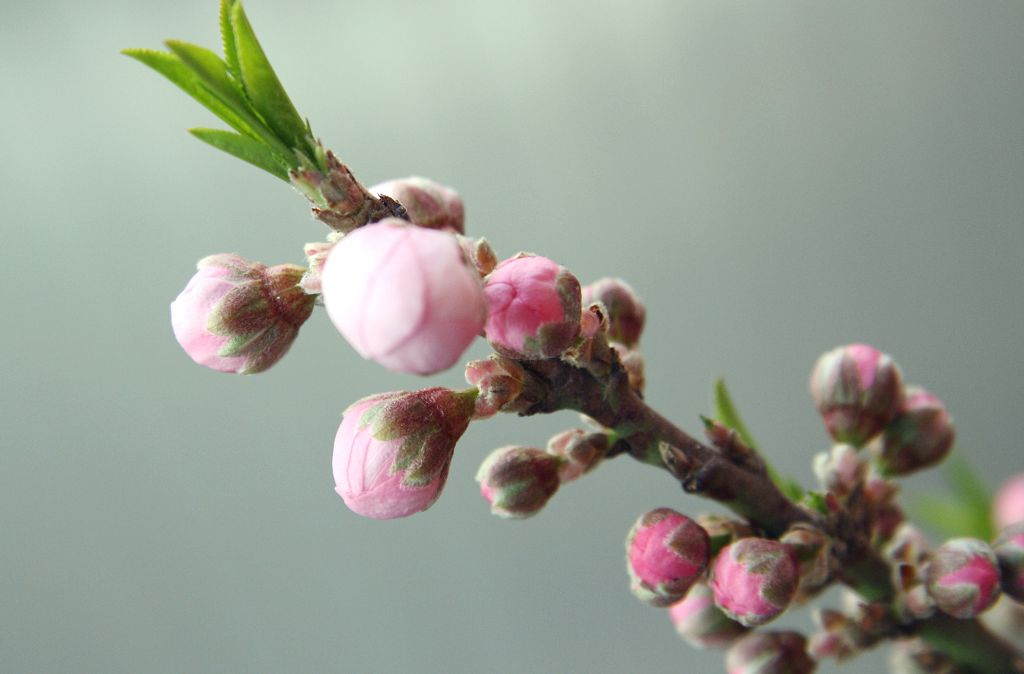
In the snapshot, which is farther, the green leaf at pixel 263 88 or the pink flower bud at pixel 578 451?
the pink flower bud at pixel 578 451

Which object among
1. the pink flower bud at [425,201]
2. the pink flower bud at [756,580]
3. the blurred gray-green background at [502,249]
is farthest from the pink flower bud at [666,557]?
the blurred gray-green background at [502,249]

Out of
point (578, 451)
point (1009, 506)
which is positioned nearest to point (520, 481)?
point (578, 451)

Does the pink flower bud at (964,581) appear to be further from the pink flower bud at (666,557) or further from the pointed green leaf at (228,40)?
the pointed green leaf at (228,40)

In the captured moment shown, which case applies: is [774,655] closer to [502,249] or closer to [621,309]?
[621,309]

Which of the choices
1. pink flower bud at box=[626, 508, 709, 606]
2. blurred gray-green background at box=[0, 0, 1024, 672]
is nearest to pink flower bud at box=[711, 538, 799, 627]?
pink flower bud at box=[626, 508, 709, 606]

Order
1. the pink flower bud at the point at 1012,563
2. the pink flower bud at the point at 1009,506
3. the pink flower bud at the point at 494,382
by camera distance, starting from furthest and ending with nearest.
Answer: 1. the pink flower bud at the point at 1009,506
2. the pink flower bud at the point at 1012,563
3. the pink flower bud at the point at 494,382

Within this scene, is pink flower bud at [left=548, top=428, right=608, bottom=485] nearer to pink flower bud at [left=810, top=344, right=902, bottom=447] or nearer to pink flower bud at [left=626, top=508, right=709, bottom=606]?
pink flower bud at [left=626, top=508, right=709, bottom=606]

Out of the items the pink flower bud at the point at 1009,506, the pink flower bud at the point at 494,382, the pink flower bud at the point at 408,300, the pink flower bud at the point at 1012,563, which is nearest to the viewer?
the pink flower bud at the point at 408,300
